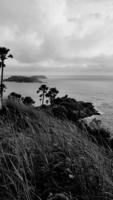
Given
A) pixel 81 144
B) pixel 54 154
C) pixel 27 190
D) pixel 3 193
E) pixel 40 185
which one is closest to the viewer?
pixel 27 190

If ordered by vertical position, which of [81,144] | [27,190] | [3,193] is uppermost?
[81,144]

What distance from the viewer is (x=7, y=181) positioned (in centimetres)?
158

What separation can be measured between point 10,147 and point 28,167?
20.6 inches

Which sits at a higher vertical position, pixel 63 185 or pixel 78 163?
pixel 78 163

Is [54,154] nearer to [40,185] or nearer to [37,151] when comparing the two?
[37,151]

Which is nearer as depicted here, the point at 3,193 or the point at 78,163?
the point at 3,193

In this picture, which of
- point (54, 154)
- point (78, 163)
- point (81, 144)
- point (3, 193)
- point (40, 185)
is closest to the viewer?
point (3, 193)

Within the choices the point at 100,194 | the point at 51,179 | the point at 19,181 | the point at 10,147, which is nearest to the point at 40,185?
the point at 51,179

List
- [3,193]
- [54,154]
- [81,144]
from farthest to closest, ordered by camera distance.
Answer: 1. [81,144]
2. [54,154]
3. [3,193]

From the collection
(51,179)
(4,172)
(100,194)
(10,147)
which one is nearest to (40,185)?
(51,179)

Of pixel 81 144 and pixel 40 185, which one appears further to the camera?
pixel 81 144

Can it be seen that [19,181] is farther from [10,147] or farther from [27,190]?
[10,147]

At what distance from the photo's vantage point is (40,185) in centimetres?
158

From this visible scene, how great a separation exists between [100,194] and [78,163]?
0.35m
